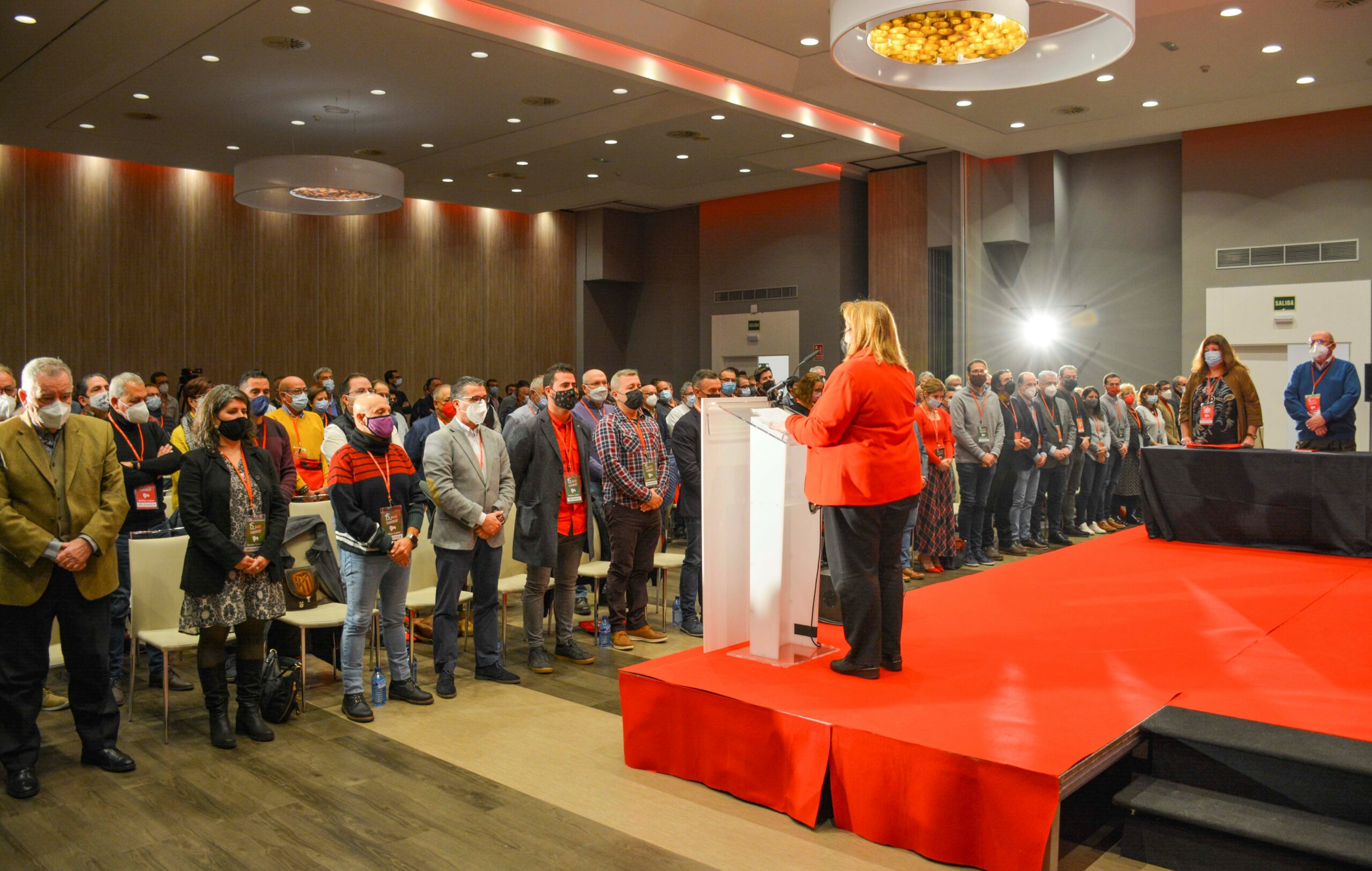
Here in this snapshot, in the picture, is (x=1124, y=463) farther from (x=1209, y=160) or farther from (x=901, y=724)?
(x=901, y=724)

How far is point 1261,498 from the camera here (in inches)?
257

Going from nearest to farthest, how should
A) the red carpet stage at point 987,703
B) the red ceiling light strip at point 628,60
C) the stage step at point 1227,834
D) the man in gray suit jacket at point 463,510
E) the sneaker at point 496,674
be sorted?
the stage step at point 1227,834 < the red carpet stage at point 987,703 < the man in gray suit jacket at point 463,510 < the sneaker at point 496,674 < the red ceiling light strip at point 628,60

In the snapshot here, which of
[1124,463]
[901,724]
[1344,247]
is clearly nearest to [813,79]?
[1124,463]

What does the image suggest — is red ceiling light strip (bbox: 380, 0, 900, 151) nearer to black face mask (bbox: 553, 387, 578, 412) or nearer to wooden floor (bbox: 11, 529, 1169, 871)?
black face mask (bbox: 553, 387, 578, 412)

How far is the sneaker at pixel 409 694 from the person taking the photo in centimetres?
458

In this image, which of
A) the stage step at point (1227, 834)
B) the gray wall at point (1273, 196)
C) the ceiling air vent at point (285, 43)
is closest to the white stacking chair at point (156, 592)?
the stage step at point (1227, 834)

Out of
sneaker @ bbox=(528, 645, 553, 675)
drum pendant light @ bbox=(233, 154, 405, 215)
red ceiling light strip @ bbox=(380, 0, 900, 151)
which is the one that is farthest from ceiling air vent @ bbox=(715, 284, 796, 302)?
sneaker @ bbox=(528, 645, 553, 675)

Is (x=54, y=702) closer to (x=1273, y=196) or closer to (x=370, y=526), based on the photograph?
(x=370, y=526)

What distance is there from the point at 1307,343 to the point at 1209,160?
2389 mm

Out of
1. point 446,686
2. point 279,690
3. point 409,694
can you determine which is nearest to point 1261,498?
point 446,686

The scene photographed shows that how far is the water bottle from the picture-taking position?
453 cm

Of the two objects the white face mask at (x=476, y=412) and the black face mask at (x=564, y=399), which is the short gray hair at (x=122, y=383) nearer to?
the white face mask at (x=476, y=412)

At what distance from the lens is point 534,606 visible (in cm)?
517

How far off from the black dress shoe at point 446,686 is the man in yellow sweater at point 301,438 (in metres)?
1.92
